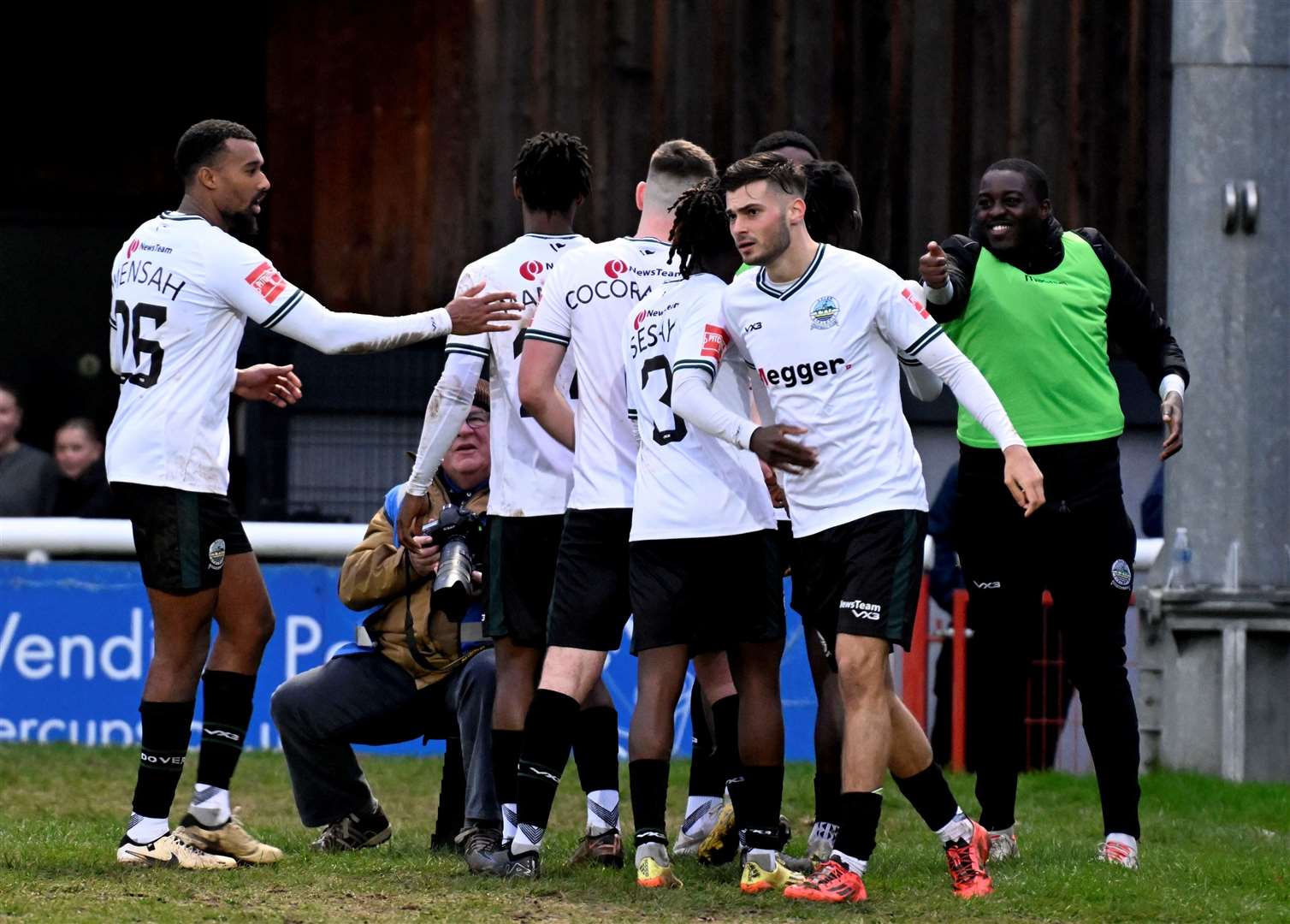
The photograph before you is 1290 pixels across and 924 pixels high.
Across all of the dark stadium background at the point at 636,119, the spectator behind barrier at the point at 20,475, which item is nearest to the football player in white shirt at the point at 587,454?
the spectator behind barrier at the point at 20,475

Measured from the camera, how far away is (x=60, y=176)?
1666 cm

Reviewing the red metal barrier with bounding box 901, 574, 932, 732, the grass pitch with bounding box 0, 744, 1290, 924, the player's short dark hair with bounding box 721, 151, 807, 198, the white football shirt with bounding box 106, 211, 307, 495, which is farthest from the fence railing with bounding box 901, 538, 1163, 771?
the white football shirt with bounding box 106, 211, 307, 495

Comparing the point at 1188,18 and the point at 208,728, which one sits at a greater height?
the point at 1188,18

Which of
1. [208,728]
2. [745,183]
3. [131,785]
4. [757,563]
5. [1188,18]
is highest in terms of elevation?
[1188,18]

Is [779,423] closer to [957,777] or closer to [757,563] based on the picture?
[757,563]

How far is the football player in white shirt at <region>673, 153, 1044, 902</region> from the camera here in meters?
5.79

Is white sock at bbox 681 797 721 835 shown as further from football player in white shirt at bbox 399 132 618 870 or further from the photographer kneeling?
the photographer kneeling

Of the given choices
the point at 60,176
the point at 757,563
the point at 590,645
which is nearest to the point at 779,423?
the point at 757,563

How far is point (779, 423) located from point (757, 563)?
1.41 ft

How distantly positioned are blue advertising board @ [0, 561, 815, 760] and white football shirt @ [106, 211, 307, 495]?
4.05m

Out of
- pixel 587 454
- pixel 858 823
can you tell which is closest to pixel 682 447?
pixel 587 454

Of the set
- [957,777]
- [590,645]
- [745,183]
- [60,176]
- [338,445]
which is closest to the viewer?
[745,183]

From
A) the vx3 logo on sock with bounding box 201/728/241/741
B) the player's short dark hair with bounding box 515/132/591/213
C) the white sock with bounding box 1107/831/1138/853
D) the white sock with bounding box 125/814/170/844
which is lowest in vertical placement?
the white sock with bounding box 1107/831/1138/853

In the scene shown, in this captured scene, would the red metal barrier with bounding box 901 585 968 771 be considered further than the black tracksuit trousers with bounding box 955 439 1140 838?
Yes
